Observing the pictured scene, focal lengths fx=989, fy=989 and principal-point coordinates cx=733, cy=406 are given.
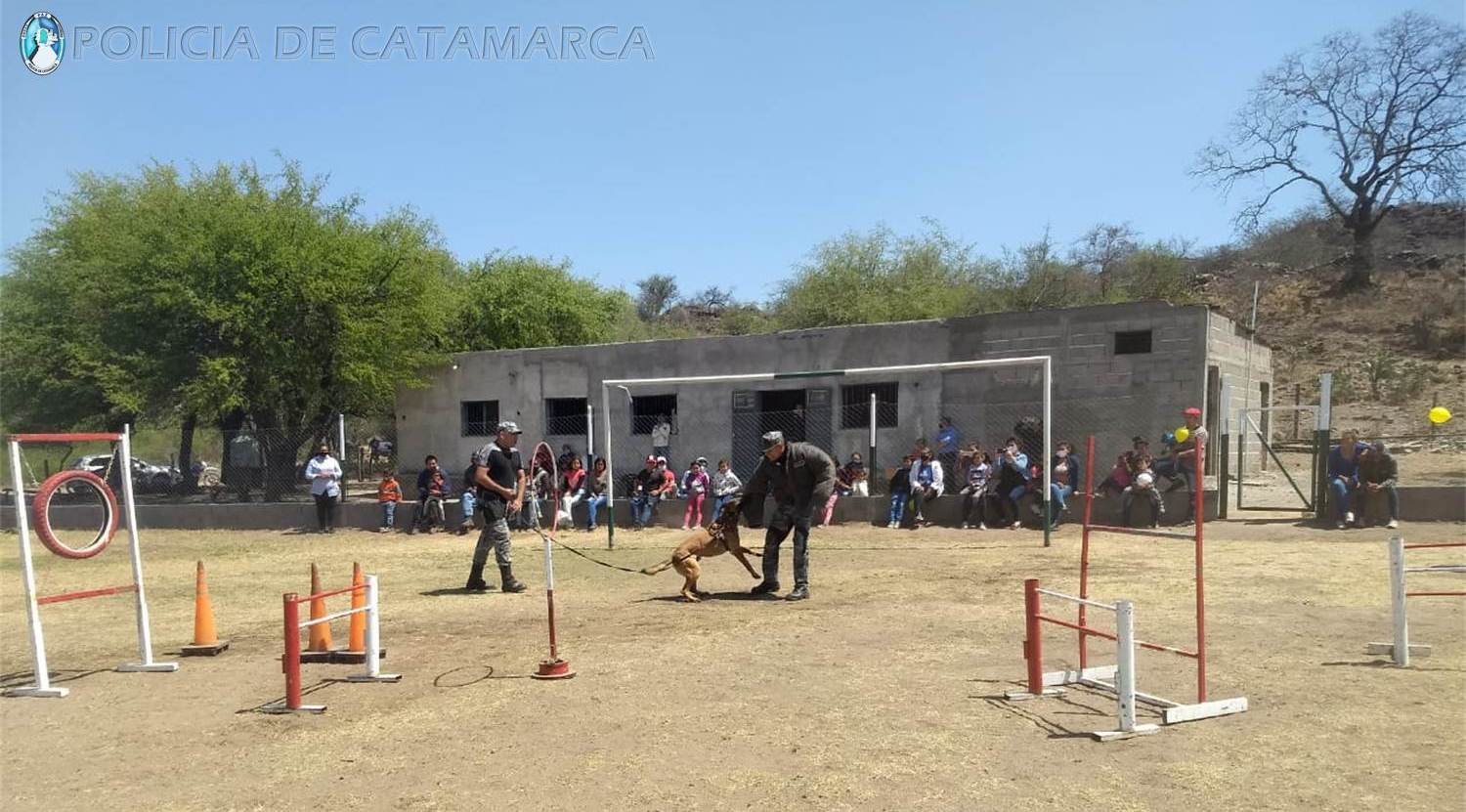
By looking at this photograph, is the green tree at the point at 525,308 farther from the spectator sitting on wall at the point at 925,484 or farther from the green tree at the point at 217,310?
the spectator sitting on wall at the point at 925,484

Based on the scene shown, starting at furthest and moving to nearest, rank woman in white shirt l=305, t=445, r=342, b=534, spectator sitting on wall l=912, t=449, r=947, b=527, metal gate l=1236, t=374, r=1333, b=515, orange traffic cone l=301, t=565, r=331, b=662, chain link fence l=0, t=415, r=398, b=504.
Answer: chain link fence l=0, t=415, r=398, b=504 < woman in white shirt l=305, t=445, r=342, b=534 < spectator sitting on wall l=912, t=449, r=947, b=527 < metal gate l=1236, t=374, r=1333, b=515 < orange traffic cone l=301, t=565, r=331, b=662

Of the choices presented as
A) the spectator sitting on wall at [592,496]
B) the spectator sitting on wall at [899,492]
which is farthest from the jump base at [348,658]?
the spectator sitting on wall at [899,492]

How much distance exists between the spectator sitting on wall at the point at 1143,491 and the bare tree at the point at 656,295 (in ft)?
171

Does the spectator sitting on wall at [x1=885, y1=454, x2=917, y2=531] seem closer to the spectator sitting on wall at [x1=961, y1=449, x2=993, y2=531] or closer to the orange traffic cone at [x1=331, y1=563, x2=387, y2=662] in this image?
the spectator sitting on wall at [x1=961, y1=449, x2=993, y2=531]

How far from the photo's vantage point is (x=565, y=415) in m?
23.6

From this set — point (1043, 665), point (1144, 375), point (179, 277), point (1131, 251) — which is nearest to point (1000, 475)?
point (1144, 375)

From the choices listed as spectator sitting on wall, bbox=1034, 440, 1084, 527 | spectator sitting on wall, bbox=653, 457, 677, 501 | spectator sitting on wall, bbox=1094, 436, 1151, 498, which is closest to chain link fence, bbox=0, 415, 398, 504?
spectator sitting on wall, bbox=653, 457, 677, 501

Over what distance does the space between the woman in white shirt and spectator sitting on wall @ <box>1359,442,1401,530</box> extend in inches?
690

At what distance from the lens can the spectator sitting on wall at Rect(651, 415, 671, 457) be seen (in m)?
21.7

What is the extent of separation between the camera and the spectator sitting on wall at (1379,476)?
1401cm

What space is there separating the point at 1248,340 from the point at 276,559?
18151 mm

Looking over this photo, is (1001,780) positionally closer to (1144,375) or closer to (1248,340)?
(1144,375)

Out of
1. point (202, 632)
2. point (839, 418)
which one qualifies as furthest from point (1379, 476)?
point (202, 632)

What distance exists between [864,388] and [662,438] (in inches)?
182
